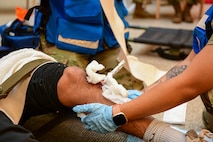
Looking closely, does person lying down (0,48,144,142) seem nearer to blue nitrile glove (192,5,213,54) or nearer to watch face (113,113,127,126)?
watch face (113,113,127,126)

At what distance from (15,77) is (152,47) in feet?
6.16

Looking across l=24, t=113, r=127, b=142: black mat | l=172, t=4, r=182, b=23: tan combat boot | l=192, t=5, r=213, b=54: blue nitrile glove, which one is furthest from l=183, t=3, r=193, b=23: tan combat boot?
l=24, t=113, r=127, b=142: black mat

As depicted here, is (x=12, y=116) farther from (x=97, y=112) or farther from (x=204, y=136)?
(x=204, y=136)

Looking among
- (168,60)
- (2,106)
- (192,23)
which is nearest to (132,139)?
(2,106)

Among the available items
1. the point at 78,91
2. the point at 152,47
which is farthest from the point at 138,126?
the point at 152,47

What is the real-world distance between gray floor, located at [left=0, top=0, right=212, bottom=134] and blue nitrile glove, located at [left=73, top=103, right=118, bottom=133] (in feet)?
2.07

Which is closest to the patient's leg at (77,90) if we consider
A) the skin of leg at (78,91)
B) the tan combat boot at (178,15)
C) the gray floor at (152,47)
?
the skin of leg at (78,91)

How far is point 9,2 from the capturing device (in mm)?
2984

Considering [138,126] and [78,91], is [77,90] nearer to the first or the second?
[78,91]

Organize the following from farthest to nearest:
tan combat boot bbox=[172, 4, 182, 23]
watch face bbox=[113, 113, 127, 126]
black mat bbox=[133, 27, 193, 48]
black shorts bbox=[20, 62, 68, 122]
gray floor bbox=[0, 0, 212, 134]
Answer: tan combat boot bbox=[172, 4, 182, 23]
black mat bbox=[133, 27, 193, 48]
gray floor bbox=[0, 0, 212, 134]
black shorts bbox=[20, 62, 68, 122]
watch face bbox=[113, 113, 127, 126]

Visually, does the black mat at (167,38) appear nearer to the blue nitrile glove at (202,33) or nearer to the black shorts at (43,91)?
the blue nitrile glove at (202,33)

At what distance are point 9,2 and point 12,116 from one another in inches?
83.9

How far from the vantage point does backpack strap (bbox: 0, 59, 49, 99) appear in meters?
1.04

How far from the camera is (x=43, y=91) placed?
1.09 meters
